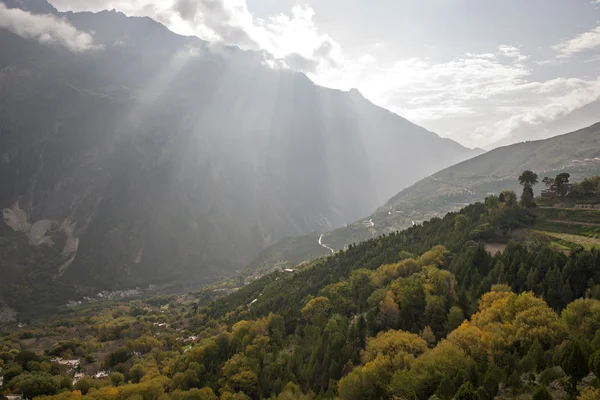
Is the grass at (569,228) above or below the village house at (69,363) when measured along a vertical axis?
above

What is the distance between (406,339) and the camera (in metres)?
73.1

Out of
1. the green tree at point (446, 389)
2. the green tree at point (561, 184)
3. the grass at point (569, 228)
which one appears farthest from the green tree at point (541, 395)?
the green tree at point (561, 184)

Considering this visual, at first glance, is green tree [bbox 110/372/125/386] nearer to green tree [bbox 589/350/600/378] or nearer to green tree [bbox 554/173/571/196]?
green tree [bbox 589/350/600/378]

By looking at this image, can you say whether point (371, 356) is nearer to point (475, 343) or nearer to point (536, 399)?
point (475, 343)

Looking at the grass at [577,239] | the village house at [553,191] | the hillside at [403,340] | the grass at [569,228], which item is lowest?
the hillside at [403,340]

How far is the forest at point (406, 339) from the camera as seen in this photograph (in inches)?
2266

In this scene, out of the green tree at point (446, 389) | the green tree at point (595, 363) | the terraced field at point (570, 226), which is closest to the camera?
the green tree at point (595, 363)

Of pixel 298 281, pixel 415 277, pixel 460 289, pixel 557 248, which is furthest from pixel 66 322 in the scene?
pixel 557 248

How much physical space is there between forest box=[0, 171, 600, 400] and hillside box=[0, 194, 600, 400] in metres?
0.27

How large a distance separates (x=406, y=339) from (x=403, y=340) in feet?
1.98

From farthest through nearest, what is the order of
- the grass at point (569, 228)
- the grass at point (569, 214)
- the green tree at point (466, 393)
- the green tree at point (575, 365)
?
1. the grass at point (569, 214)
2. the grass at point (569, 228)
3. the green tree at point (466, 393)
4. the green tree at point (575, 365)

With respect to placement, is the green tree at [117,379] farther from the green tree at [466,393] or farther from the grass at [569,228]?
the grass at [569,228]

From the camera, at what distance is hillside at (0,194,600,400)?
5762 centimetres

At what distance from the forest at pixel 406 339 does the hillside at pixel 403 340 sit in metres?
0.27
